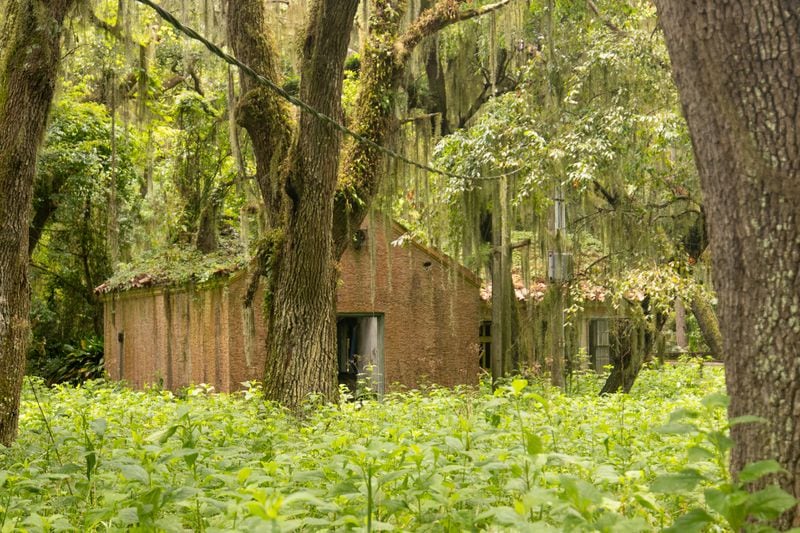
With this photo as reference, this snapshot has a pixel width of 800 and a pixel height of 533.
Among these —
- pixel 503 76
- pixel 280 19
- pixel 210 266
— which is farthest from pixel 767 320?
pixel 503 76

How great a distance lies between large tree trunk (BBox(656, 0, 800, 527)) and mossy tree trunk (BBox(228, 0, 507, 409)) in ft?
22.8

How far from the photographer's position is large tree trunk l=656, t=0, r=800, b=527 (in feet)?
10.7

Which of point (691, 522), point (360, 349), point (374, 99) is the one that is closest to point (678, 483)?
point (691, 522)

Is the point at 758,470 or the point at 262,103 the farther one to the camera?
the point at 262,103

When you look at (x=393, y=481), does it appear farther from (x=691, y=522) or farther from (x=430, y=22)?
(x=430, y=22)

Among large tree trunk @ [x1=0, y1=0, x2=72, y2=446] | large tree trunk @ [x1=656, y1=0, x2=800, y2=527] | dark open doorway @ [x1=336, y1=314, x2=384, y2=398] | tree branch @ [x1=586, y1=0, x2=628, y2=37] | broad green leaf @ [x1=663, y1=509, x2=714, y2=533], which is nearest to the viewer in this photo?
broad green leaf @ [x1=663, y1=509, x2=714, y2=533]

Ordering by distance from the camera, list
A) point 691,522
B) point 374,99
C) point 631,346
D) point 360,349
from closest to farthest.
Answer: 1. point 691,522
2. point 374,99
3. point 631,346
4. point 360,349

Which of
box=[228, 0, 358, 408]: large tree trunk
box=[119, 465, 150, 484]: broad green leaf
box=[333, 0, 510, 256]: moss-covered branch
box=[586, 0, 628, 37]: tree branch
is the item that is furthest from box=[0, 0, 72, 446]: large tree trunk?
A: box=[586, 0, 628, 37]: tree branch

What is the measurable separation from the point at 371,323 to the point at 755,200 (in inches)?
554

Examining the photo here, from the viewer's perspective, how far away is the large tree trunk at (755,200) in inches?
128

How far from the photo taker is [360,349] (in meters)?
17.6

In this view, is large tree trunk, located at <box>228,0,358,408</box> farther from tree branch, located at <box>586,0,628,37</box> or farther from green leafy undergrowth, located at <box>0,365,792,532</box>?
tree branch, located at <box>586,0,628,37</box>

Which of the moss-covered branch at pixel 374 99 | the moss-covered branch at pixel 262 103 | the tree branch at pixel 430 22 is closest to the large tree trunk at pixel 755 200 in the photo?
the moss-covered branch at pixel 262 103

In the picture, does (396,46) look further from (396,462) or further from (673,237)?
(396,462)
